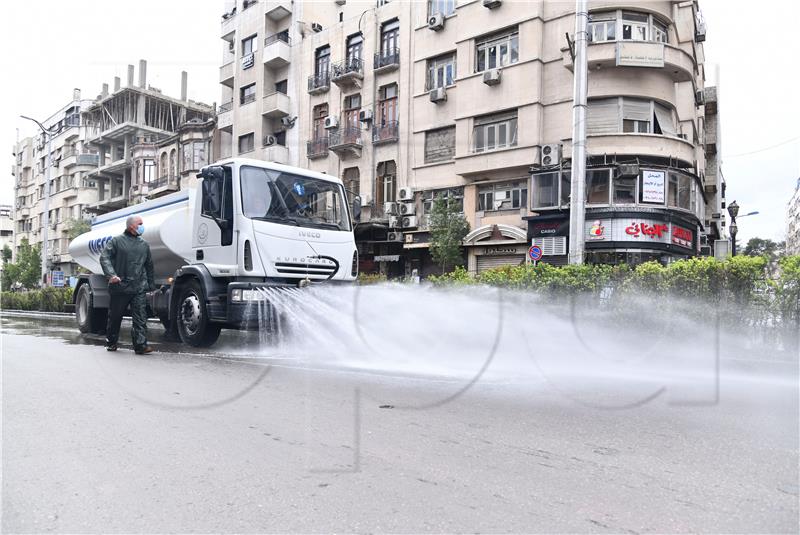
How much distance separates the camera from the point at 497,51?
2591cm

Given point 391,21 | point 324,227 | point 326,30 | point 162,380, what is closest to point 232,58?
point 326,30

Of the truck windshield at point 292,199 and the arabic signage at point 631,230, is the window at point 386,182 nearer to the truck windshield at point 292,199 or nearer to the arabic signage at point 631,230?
the arabic signage at point 631,230

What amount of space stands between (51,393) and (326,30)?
31.3 m

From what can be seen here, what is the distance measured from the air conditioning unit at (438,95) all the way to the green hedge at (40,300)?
17670 millimetres

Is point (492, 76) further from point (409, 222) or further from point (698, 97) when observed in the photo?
point (698, 97)

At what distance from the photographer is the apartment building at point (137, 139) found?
45.7m

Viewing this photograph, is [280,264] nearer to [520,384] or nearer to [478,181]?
[520,384]

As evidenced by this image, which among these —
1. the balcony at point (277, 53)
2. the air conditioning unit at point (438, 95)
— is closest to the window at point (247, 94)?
the balcony at point (277, 53)

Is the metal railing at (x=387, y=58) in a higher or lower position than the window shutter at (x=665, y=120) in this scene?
higher

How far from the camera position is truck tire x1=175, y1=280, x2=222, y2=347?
8.76 metres

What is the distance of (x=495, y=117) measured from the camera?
84.3 ft

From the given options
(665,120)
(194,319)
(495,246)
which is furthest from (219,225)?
(665,120)

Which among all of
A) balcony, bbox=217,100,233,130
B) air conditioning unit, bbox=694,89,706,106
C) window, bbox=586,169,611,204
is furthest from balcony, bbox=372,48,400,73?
air conditioning unit, bbox=694,89,706,106

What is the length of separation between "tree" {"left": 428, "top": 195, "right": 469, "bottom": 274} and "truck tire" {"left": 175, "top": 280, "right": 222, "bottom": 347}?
17.0m
